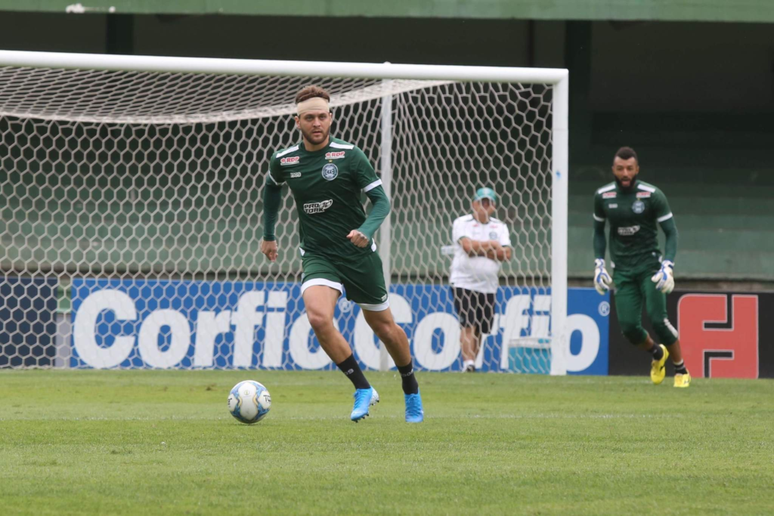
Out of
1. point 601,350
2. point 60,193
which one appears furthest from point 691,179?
point 60,193

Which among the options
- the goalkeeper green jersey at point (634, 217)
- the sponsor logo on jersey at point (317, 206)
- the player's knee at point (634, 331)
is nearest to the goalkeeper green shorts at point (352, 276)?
the sponsor logo on jersey at point (317, 206)

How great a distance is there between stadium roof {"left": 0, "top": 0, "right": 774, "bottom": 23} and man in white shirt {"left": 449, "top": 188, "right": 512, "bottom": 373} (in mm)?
2764

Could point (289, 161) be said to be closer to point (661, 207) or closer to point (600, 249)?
point (661, 207)

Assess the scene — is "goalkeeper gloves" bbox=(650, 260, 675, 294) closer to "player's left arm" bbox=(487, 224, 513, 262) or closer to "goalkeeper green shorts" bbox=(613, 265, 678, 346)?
"goalkeeper green shorts" bbox=(613, 265, 678, 346)

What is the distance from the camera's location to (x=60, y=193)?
15.5 meters

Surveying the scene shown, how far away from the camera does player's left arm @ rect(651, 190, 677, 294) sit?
10008mm

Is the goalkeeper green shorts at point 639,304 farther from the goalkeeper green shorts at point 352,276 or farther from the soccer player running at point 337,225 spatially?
the goalkeeper green shorts at point 352,276

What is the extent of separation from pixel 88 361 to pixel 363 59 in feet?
23.7

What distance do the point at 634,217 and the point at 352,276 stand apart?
14.6ft

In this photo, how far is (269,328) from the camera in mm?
13273

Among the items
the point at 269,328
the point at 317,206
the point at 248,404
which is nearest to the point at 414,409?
the point at 248,404

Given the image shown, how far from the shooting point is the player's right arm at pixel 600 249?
1054cm

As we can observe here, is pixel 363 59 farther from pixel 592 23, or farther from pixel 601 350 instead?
pixel 601 350

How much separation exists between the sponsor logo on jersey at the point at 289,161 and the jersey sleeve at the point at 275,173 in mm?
35
